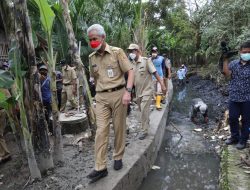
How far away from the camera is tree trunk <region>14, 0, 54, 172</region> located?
11.9ft

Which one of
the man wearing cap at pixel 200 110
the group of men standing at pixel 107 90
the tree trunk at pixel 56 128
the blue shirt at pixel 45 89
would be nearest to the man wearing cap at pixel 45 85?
the blue shirt at pixel 45 89

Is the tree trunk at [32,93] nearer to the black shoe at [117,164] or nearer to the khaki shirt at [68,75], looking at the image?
the black shoe at [117,164]

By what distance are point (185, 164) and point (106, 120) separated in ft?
8.87

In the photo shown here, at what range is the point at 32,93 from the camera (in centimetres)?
385

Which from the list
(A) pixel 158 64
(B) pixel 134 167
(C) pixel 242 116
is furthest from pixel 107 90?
(A) pixel 158 64

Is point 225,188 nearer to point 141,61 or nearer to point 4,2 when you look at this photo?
point 141,61

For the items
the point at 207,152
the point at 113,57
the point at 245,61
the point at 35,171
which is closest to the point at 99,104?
the point at 113,57

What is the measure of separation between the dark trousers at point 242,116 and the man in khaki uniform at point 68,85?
4849mm

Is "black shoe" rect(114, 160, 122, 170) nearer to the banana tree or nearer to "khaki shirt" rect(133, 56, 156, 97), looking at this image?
the banana tree

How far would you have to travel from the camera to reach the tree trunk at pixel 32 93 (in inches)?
143

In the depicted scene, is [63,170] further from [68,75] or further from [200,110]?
[200,110]

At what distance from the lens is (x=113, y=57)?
3881mm

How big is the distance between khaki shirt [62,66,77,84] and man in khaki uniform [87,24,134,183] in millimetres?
4575

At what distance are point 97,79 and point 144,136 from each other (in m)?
2.06
